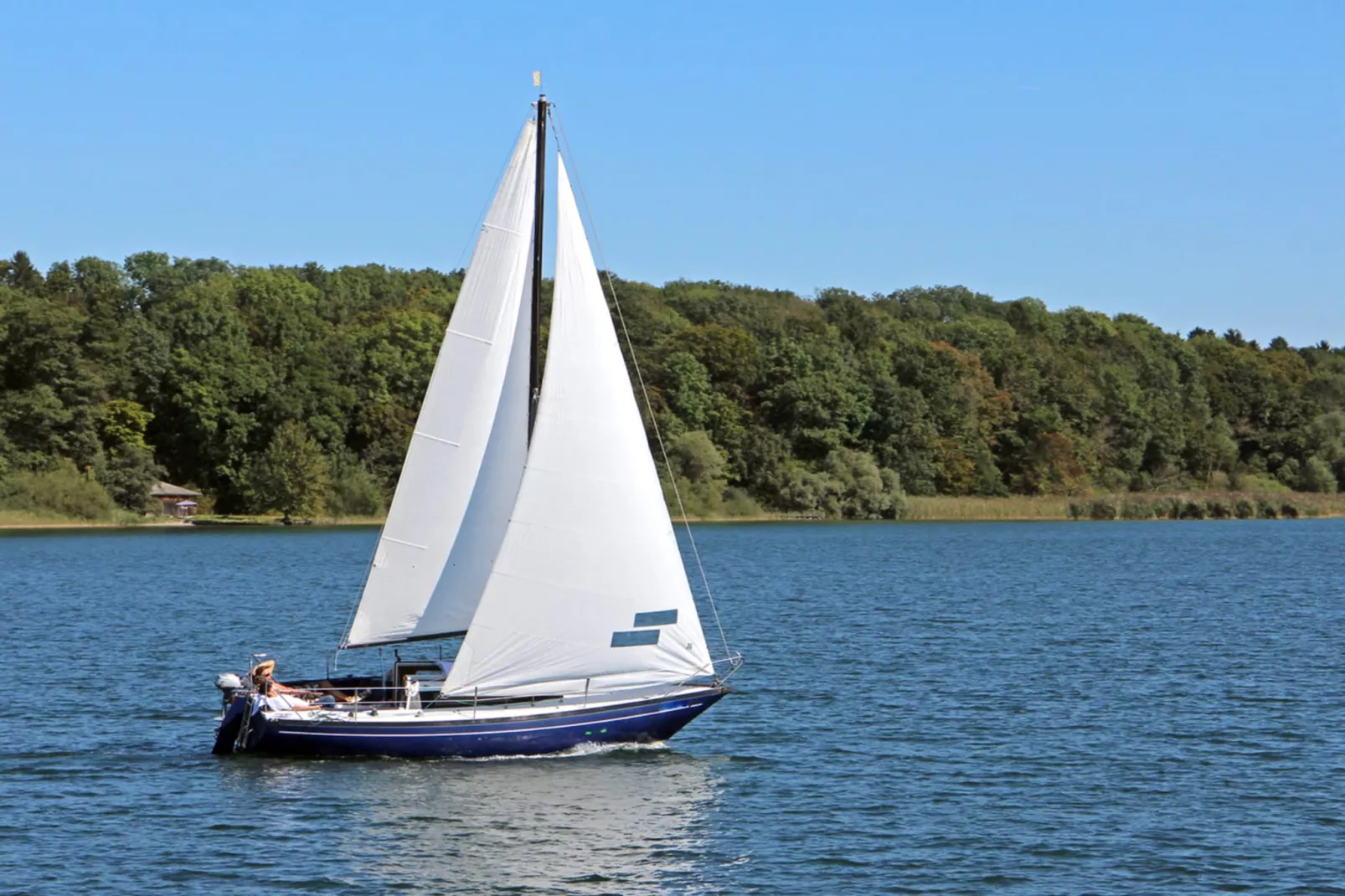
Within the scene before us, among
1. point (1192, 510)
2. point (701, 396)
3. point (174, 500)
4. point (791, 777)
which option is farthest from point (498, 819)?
point (1192, 510)

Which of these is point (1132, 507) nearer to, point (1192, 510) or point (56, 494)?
point (1192, 510)

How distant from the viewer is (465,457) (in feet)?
99.3

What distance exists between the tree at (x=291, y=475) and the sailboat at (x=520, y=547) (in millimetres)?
100320

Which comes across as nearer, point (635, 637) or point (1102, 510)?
point (635, 637)

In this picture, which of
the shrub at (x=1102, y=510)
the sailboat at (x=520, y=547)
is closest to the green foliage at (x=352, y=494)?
the shrub at (x=1102, y=510)

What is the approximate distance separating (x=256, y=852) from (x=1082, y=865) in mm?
12555

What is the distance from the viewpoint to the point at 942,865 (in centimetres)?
2488

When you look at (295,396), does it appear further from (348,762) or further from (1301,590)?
(348,762)

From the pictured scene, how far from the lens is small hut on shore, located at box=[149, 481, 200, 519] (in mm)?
129625

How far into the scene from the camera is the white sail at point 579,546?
1172 inches

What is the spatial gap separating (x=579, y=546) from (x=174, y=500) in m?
108

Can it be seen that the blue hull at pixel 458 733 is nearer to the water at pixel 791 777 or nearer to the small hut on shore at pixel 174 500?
the water at pixel 791 777

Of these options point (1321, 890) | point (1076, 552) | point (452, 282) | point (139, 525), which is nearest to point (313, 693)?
point (1321, 890)

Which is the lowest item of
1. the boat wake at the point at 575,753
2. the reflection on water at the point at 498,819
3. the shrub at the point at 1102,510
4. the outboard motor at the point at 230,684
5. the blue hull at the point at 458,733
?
the reflection on water at the point at 498,819
